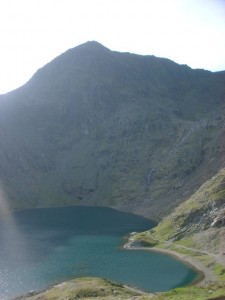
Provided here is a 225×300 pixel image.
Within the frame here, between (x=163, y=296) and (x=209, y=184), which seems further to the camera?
(x=209, y=184)

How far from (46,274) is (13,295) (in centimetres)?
1820

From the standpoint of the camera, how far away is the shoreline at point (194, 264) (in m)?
112

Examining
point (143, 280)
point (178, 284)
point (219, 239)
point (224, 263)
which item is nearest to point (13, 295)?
point (143, 280)

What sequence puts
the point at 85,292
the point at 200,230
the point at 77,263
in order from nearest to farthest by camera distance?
1. the point at 85,292
2. the point at 77,263
3. the point at 200,230

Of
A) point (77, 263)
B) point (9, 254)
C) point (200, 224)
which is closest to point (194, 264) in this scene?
point (200, 224)

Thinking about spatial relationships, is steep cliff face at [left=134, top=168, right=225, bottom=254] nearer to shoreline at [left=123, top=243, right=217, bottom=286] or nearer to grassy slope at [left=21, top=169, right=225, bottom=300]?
grassy slope at [left=21, top=169, right=225, bottom=300]

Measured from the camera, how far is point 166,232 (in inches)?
6319

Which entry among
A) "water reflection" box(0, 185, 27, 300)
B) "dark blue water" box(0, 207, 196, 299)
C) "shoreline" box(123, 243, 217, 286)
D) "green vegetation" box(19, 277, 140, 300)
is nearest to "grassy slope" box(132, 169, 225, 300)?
"shoreline" box(123, 243, 217, 286)

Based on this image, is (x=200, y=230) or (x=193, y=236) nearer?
(x=193, y=236)

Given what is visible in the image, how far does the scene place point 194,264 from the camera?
417ft

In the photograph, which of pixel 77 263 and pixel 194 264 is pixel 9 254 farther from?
pixel 194 264

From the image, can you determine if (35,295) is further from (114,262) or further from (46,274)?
(114,262)

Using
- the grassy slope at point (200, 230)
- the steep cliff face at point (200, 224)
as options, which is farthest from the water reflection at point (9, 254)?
the steep cliff face at point (200, 224)

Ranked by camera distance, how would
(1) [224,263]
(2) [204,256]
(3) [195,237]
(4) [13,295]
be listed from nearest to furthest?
(4) [13,295] < (1) [224,263] < (2) [204,256] < (3) [195,237]
